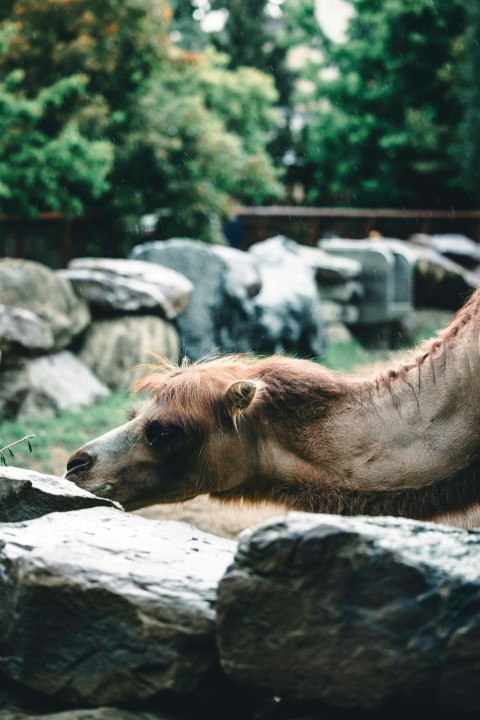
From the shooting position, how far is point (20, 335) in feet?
28.1

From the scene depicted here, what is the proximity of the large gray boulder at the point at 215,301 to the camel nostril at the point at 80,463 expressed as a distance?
7.15 m

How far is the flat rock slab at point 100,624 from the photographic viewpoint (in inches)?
94.7

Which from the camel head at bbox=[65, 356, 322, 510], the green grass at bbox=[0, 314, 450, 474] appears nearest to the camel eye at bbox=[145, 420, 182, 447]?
the camel head at bbox=[65, 356, 322, 510]

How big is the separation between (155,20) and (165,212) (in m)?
2.99

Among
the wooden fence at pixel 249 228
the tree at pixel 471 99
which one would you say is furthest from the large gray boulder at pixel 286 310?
the tree at pixel 471 99

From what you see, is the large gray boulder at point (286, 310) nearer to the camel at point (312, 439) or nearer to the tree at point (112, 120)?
the tree at point (112, 120)

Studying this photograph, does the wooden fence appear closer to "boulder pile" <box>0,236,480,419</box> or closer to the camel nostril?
"boulder pile" <box>0,236,480,419</box>

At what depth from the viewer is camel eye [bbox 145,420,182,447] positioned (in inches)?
141

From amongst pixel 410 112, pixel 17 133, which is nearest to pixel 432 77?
pixel 410 112

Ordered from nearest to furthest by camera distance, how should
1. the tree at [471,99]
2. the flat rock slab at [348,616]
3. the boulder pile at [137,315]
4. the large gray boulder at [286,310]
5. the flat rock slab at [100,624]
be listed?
the flat rock slab at [348,616]
the flat rock slab at [100,624]
the boulder pile at [137,315]
the large gray boulder at [286,310]
the tree at [471,99]

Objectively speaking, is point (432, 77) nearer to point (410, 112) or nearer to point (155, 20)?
point (410, 112)

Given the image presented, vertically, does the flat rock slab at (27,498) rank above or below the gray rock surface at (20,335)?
above

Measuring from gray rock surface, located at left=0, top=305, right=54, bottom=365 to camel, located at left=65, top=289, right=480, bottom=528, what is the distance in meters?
5.05

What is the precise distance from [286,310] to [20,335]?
13.2 ft
